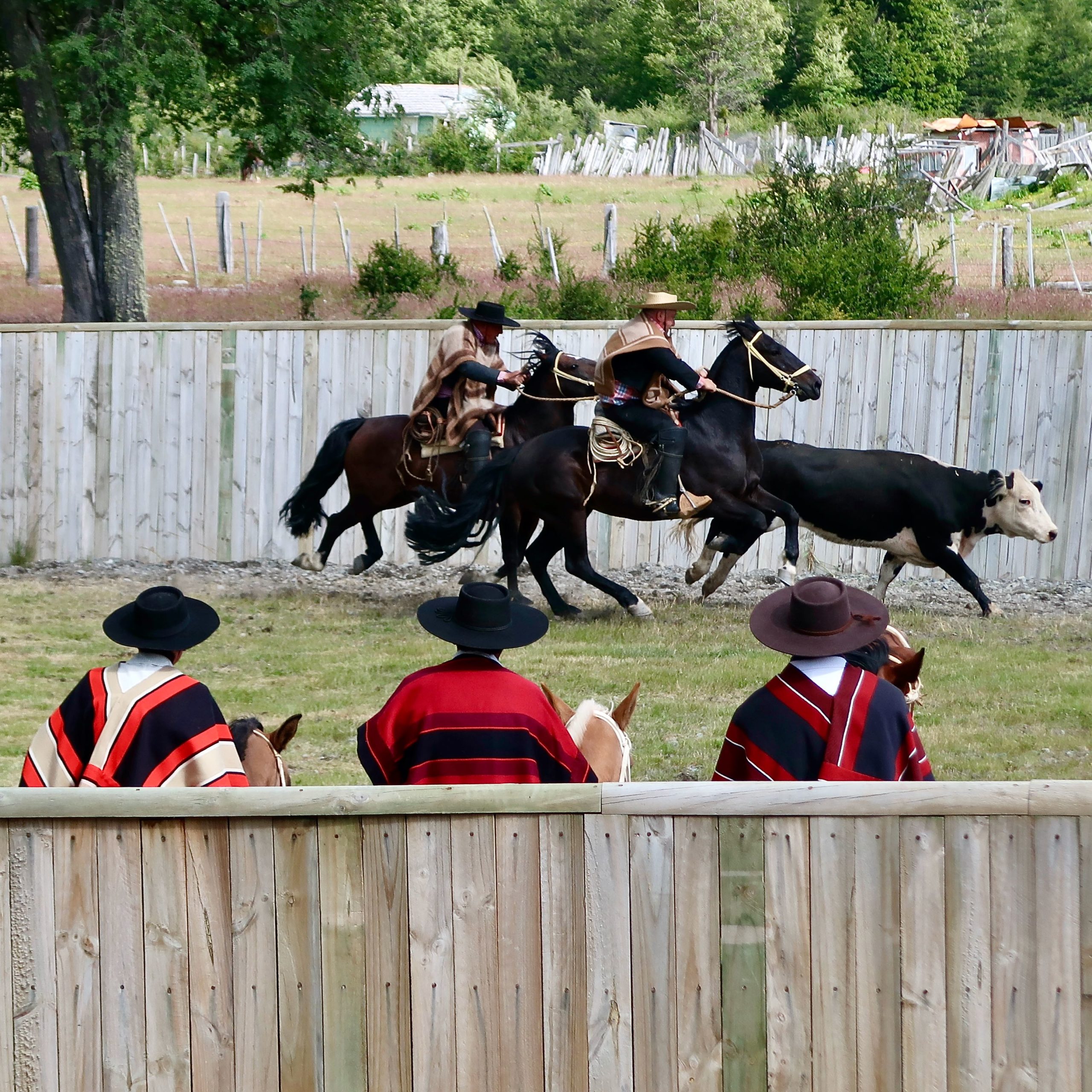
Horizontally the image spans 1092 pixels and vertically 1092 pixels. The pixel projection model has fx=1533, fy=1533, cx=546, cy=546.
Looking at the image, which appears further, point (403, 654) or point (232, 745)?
point (403, 654)

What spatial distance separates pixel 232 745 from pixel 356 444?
8.38m

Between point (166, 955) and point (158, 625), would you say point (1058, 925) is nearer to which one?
point (166, 955)

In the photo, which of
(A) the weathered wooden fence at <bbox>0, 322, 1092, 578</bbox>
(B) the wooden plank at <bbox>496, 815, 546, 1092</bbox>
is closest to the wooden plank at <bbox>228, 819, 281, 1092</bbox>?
(B) the wooden plank at <bbox>496, 815, 546, 1092</bbox>

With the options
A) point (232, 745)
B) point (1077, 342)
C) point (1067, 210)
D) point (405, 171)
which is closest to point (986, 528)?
point (1077, 342)

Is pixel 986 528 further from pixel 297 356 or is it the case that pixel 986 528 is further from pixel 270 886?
pixel 270 886

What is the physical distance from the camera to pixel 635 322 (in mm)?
11680

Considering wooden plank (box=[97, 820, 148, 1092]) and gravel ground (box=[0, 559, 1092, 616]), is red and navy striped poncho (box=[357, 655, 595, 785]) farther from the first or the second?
gravel ground (box=[0, 559, 1092, 616])

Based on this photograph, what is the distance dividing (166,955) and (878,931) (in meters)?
1.84

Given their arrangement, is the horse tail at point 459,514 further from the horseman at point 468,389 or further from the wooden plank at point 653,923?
the wooden plank at point 653,923

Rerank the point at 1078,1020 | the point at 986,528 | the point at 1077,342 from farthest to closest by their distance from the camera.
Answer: the point at 1077,342 < the point at 986,528 < the point at 1078,1020

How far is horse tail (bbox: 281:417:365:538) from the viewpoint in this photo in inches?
522

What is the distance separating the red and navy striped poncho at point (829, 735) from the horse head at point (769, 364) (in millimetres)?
7494

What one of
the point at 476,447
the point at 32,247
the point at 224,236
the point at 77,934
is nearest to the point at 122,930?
the point at 77,934

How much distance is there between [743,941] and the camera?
12.9 ft
